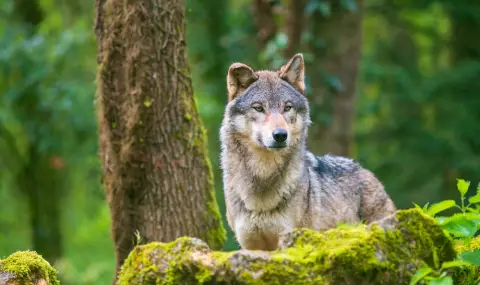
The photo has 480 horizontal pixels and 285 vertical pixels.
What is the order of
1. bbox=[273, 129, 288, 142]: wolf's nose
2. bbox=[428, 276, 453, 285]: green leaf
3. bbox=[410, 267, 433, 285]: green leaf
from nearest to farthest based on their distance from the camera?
bbox=[428, 276, 453, 285]: green leaf, bbox=[410, 267, 433, 285]: green leaf, bbox=[273, 129, 288, 142]: wolf's nose

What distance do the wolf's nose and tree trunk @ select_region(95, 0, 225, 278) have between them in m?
1.63

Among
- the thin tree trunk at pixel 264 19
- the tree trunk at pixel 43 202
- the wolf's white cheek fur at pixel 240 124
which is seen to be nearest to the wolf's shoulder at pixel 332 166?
the wolf's white cheek fur at pixel 240 124

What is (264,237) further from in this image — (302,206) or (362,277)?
(362,277)

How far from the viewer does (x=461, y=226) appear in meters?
4.88

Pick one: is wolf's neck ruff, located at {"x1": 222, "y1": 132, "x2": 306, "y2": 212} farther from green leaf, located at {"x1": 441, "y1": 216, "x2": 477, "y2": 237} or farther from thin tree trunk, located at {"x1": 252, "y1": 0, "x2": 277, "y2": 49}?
thin tree trunk, located at {"x1": 252, "y1": 0, "x2": 277, "y2": 49}

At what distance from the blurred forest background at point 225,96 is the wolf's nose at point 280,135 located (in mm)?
5553

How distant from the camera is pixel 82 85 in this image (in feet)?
49.5

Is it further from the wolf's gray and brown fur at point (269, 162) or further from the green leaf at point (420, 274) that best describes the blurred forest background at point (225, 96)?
the green leaf at point (420, 274)

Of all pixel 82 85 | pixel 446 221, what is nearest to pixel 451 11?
pixel 82 85

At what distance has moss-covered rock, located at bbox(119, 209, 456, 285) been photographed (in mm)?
4355

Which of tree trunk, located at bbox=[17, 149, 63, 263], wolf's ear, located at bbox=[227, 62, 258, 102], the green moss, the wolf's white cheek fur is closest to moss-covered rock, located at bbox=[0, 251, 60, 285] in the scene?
the wolf's white cheek fur

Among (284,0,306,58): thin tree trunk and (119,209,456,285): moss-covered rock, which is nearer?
(119,209,456,285): moss-covered rock

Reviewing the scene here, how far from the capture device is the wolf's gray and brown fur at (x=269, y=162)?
259 inches

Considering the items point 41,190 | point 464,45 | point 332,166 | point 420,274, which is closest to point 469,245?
point 420,274
